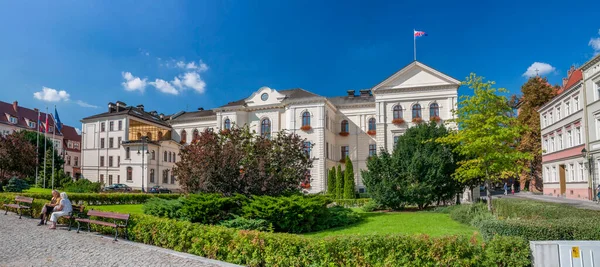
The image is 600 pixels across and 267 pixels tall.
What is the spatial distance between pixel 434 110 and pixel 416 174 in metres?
18.7

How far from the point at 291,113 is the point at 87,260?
35.2 meters

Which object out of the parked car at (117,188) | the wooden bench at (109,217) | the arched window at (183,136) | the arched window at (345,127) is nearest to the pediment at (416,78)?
the arched window at (345,127)

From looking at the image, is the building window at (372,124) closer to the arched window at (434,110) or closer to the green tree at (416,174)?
the arched window at (434,110)

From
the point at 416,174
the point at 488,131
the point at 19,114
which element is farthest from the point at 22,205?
the point at 19,114

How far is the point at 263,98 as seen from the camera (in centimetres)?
4656

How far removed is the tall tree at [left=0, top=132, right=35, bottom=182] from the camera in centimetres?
2955

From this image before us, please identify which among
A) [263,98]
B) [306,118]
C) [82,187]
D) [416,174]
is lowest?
[82,187]

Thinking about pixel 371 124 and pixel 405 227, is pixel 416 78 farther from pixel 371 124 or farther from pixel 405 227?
pixel 405 227

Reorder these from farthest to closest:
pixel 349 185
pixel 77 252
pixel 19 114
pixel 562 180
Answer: pixel 19 114 < pixel 562 180 < pixel 349 185 < pixel 77 252

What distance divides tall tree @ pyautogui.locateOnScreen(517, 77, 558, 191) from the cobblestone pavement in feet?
145

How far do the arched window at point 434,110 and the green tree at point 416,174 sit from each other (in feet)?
50.2

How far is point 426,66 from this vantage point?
38.9 metres

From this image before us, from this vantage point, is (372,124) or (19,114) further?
(19,114)

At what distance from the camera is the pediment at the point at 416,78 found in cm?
3884
